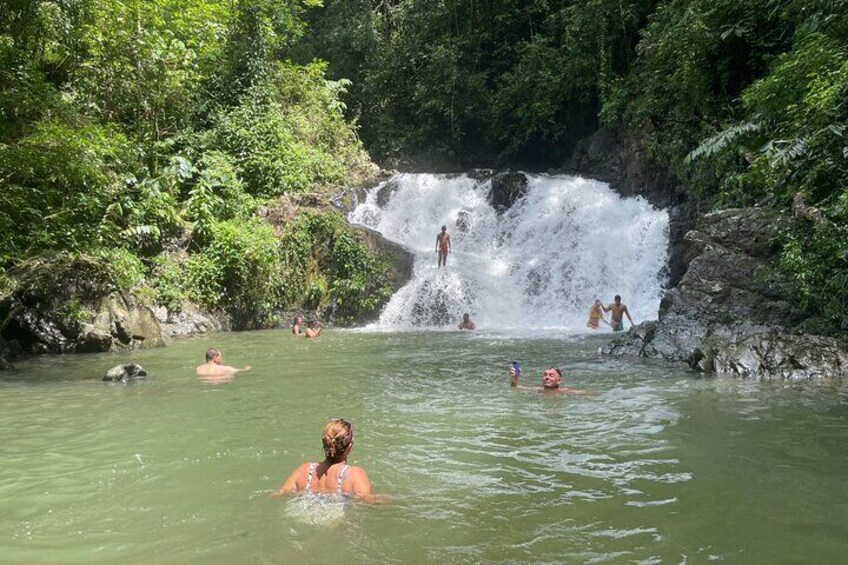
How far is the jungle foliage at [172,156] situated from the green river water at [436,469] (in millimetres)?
3562

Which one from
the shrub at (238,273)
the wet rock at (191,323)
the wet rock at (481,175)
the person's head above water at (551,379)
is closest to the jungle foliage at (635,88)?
the wet rock at (481,175)

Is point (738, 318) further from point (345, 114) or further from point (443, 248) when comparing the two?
point (345, 114)

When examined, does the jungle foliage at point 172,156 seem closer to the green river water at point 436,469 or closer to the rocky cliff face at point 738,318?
the green river water at point 436,469

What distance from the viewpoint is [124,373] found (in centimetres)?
960

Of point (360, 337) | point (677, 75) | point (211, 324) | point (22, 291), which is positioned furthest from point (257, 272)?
point (677, 75)

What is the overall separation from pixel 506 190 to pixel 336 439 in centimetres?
1821

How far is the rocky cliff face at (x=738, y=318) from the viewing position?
362 inches

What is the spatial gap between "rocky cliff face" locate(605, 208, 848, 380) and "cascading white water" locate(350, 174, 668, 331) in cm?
407

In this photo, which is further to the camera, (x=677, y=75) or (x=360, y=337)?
(x=677, y=75)

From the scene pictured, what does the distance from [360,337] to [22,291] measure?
21.7 feet

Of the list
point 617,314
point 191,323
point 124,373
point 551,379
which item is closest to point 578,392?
point 551,379

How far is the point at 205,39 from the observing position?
19.5m

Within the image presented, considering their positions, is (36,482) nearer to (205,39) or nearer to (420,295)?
(420,295)

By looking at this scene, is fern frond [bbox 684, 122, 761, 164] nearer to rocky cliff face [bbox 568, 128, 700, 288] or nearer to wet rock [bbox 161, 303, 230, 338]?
rocky cliff face [bbox 568, 128, 700, 288]
